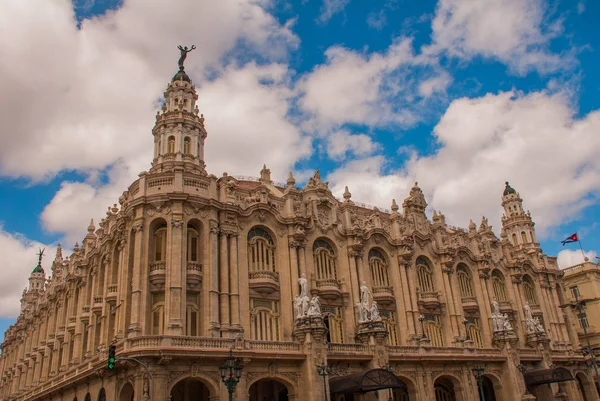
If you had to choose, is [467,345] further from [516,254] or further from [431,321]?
[516,254]

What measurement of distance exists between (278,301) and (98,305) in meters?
14.2

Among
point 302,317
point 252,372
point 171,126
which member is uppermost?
point 171,126

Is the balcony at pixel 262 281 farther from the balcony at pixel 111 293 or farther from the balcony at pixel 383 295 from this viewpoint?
the balcony at pixel 111 293

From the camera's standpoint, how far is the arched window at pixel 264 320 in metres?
37.3

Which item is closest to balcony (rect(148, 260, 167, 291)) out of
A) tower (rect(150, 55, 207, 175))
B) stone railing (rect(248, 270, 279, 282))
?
stone railing (rect(248, 270, 279, 282))

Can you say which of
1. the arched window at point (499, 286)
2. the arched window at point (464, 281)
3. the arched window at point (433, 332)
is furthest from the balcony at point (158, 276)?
the arched window at point (499, 286)

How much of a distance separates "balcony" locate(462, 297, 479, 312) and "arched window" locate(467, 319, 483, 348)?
46.8 inches

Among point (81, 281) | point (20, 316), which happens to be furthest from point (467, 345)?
point (20, 316)

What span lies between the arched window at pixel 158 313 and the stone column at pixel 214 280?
2924mm

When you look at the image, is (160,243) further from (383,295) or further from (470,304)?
(470,304)

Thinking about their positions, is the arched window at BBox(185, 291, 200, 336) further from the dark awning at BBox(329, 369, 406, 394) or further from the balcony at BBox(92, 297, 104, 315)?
the balcony at BBox(92, 297, 104, 315)

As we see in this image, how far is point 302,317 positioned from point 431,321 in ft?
52.7

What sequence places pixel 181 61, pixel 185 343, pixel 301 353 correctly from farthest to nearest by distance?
pixel 181 61
pixel 301 353
pixel 185 343

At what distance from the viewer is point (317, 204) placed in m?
44.5
